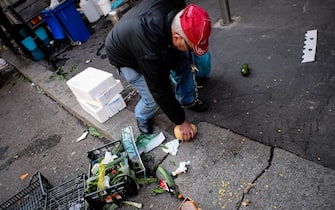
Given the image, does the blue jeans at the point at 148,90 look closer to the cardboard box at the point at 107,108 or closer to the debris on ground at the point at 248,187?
the cardboard box at the point at 107,108

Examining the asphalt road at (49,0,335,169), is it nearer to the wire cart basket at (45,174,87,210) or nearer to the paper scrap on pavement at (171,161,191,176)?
the paper scrap on pavement at (171,161,191,176)

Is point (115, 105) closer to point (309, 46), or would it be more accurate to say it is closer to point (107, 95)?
point (107, 95)

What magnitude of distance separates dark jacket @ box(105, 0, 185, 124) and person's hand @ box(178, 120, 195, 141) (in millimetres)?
180

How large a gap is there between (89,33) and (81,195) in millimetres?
4836

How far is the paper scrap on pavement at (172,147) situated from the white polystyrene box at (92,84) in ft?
3.88

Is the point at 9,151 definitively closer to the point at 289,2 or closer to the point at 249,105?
the point at 249,105

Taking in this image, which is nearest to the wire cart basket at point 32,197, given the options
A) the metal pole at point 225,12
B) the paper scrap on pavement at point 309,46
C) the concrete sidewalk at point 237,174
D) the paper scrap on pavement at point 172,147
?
the concrete sidewalk at point 237,174

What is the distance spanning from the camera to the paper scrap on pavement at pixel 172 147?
301 cm

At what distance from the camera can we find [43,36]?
22.1 ft

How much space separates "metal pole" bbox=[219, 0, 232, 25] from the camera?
4.50 meters

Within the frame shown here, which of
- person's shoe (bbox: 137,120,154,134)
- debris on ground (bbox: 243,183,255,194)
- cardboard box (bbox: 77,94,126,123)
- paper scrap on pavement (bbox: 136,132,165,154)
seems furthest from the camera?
cardboard box (bbox: 77,94,126,123)

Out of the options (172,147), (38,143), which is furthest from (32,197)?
(172,147)

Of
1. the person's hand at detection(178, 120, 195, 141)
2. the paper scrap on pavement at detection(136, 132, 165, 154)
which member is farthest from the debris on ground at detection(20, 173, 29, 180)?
the person's hand at detection(178, 120, 195, 141)

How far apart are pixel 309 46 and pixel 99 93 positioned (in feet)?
9.53
